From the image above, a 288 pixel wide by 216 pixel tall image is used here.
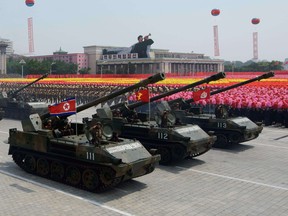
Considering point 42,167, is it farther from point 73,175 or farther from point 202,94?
point 202,94

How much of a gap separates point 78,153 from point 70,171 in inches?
30.6

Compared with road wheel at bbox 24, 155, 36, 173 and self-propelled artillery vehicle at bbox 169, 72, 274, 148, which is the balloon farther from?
road wheel at bbox 24, 155, 36, 173

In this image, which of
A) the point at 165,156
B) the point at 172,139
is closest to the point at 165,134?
the point at 172,139

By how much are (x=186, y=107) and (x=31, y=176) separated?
900 cm

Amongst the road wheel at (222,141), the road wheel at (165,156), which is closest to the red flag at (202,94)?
the road wheel at (222,141)

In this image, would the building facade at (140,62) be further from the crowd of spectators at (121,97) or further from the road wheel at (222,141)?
the road wheel at (222,141)

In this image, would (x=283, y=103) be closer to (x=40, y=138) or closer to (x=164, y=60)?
(x=40, y=138)

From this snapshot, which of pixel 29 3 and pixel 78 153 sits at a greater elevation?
pixel 29 3

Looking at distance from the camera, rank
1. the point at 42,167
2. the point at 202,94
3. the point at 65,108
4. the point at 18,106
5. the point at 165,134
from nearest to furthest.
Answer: the point at 65,108, the point at 42,167, the point at 165,134, the point at 202,94, the point at 18,106

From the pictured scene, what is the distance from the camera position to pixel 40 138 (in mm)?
11969

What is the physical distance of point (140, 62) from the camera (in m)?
99.8

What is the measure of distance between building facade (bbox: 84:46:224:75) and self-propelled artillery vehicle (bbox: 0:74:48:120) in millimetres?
60789

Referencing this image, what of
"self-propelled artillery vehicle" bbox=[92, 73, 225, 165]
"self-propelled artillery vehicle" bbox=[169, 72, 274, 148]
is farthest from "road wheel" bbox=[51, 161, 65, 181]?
"self-propelled artillery vehicle" bbox=[169, 72, 274, 148]

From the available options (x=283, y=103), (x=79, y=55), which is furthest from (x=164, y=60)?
(x=283, y=103)
